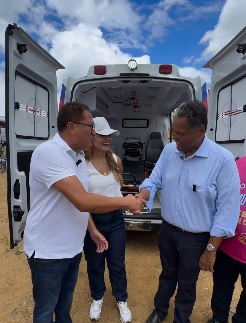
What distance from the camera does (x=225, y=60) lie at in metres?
2.88

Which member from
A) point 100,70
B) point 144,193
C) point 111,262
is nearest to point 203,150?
point 144,193

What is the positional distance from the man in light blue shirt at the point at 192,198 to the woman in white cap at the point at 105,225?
1.22 ft

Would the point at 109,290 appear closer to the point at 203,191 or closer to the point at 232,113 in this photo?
the point at 203,191

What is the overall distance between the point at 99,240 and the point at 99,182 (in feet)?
1.62

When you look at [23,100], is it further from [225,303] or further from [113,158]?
[225,303]

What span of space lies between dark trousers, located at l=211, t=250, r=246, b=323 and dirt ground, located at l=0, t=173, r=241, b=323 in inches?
13.5

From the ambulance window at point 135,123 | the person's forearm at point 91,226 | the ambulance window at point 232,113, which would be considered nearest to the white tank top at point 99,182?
the person's forearm at point 91,226

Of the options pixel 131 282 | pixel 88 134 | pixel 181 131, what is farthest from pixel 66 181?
pixel 131 282

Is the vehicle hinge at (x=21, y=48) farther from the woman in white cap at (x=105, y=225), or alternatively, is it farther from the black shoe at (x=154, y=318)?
the black shoe at (x=154, y=318)

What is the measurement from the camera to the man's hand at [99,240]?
232cm

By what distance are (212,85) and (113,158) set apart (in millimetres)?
1613

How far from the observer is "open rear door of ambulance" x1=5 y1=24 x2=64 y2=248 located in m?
2.30

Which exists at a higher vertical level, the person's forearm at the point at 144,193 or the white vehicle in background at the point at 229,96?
the white vehicle in background at the point at 229,96

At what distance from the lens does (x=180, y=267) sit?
2191 mm
